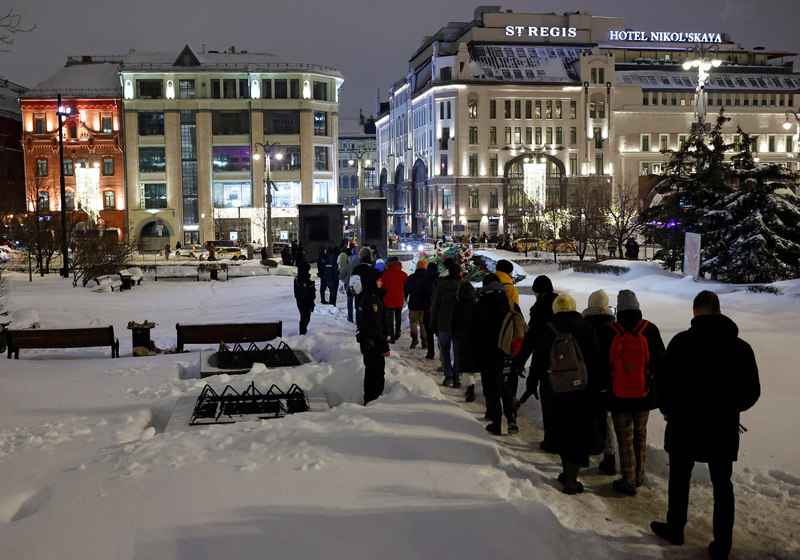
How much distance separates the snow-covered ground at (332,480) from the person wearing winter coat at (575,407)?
0.33 metres

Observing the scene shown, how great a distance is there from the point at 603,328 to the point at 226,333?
8430mm

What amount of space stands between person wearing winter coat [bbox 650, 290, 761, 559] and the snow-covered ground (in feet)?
1.14

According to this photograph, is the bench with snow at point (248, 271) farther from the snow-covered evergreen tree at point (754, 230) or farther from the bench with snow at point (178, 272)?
Result: the snow-covered evergreen tree at point (754, 230)

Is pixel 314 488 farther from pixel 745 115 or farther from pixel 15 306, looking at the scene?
pixel 745 115

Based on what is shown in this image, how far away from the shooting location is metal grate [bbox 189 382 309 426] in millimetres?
9125

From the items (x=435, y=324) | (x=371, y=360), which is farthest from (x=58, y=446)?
(x=435, y=324)

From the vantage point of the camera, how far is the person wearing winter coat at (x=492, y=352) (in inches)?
346

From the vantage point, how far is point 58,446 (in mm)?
7762

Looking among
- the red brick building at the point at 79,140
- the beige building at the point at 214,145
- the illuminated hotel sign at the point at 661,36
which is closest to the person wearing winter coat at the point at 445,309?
the beige building at the point at 214,145

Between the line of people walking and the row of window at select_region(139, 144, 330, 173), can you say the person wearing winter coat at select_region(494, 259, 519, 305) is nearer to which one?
the line of people walking

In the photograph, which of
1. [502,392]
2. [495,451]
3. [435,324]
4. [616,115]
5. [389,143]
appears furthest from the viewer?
[389,143]

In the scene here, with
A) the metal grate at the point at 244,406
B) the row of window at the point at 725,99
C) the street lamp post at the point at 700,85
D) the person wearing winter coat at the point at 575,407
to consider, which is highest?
the row of window at the point at 725,99

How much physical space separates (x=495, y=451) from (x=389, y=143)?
10724 centimetres

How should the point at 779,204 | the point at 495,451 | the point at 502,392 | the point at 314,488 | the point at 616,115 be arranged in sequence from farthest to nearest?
the point at 616,115
the point at 779,204
the point at 502,392
the point at 495,451
the point at 314,488
